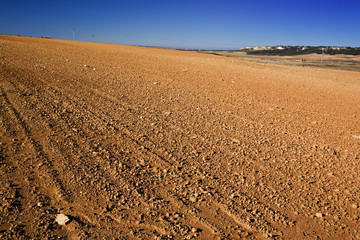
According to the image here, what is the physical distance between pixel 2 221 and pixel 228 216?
2.75 metres

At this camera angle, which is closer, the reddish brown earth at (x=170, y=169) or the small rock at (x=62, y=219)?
the small rock at (x=62, y=219)

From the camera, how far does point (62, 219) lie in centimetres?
278

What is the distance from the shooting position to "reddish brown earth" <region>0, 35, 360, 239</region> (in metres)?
2.91

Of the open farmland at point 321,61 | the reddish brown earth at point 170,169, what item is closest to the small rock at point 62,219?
the reddish brown earth at point 170,169

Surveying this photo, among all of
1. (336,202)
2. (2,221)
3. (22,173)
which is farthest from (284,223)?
(22,173)

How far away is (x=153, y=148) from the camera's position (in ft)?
15.4

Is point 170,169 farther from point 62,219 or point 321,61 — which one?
point 321,61

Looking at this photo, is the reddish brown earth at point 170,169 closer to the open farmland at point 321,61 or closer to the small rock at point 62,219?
the small rock at point 62,219

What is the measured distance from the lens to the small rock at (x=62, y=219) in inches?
108

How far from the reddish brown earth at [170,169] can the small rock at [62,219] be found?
0.16 ft

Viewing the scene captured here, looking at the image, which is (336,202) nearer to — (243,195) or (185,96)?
(243,195)

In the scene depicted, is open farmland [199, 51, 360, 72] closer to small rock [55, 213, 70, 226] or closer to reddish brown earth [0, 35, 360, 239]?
reddish brown earth [0, 35, 360, 239]

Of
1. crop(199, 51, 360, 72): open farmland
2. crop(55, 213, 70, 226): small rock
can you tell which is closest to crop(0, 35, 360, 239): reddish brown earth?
crop(55, 213, 70, 226): small rock

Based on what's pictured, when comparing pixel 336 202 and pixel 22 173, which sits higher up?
pixel 22 173
